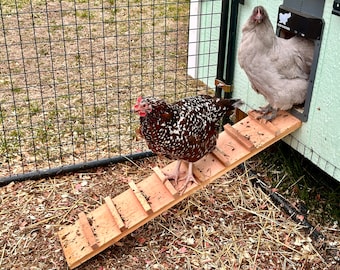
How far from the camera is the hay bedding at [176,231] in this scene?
111 inches

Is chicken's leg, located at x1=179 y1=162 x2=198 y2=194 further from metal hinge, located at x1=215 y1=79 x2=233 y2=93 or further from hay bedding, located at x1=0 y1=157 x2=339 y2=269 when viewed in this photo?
metal hinge, located at x1=215 y1=79 x2=233 y2=93

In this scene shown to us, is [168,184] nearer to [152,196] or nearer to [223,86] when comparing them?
[152,196]

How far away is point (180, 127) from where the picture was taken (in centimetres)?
278

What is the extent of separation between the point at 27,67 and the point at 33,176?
1934mm

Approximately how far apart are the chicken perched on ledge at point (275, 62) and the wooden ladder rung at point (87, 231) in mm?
1315

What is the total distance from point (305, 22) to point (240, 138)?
0.80 meters

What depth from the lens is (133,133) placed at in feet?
13.0

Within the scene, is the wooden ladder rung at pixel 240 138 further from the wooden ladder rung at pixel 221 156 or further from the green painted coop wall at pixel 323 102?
the green painted coop wall at pixel 323 102

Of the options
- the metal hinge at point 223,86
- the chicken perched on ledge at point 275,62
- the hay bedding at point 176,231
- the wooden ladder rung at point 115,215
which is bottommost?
the hay bedding at point 176,231

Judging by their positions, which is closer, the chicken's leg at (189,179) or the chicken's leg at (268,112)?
the chicken's leg at (189,179)

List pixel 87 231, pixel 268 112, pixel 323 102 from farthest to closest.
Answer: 1. pixel 268 112
2. pixel 323 102
3. pixel 87 231

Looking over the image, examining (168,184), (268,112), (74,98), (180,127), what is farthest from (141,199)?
(74,98)

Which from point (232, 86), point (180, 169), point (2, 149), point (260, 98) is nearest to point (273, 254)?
point (180, 169)

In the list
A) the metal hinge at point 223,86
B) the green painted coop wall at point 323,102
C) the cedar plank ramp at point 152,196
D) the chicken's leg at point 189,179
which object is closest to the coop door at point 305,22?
the green painted coop wall at point 323,102
